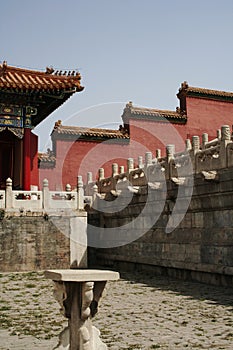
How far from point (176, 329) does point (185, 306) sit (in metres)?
1.85

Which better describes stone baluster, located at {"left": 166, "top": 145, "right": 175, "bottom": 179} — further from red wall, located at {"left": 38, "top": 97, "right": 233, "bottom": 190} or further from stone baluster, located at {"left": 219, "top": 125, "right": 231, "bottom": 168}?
red wall, located at {"left": 38, "top": 97, "right": 233, "bottom": 190}

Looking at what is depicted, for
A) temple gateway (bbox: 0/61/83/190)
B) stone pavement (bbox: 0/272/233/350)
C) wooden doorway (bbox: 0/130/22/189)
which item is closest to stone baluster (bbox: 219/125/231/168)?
stone pavement (bbox: 0/272/233/350)

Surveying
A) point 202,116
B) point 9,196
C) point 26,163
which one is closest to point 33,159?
point 26,163

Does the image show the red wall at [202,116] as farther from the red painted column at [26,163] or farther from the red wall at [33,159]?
the red painted column at [26,163]

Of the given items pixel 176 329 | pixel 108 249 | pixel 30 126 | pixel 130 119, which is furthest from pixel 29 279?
pixel 130 119

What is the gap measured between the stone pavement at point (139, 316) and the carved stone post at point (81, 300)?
4.16 ft

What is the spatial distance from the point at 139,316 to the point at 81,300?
344 centimetres

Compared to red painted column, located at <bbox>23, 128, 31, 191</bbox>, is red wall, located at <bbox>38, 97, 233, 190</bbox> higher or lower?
higher

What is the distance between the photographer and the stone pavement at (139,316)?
19.3 feet

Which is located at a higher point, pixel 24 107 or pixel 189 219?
pixel 24 107

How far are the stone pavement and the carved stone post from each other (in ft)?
4.16

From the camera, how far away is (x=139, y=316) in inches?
298

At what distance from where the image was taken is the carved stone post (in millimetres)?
4328

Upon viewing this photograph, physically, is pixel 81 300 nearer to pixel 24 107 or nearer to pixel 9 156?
pixel 24 107
